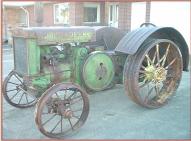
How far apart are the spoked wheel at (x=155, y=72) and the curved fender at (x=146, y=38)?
15 centimetres

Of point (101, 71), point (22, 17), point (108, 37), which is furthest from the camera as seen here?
point (22, 17)

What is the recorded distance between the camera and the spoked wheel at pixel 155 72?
14.4 feet

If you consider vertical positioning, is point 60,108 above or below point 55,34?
below

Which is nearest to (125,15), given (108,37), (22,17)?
→ (108,37)

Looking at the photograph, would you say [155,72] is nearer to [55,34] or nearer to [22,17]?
[55,34]

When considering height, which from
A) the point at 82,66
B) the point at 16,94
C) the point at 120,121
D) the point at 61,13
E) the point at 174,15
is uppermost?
the point at 61,13

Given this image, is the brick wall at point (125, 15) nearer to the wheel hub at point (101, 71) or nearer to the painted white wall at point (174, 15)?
the painted white wall at point (174, 15)

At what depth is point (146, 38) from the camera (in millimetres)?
4391

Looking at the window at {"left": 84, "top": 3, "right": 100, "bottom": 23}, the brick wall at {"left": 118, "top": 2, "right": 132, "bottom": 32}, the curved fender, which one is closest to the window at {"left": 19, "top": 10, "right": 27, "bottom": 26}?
the window at {"left": 84, "top": 3, "right": 100, "bottom": 23}

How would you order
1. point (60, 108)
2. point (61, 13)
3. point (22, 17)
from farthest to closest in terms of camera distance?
point (22, 17), point (61, 13), point (60, 108)

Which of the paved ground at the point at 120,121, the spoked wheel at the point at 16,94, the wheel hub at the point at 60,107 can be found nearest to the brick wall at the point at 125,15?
the paved ground at the point at 120,121

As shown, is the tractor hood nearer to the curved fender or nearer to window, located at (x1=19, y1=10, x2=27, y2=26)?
the curved fender

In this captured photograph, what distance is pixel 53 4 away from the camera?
17.0 m

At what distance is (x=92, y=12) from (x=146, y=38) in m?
11.2
